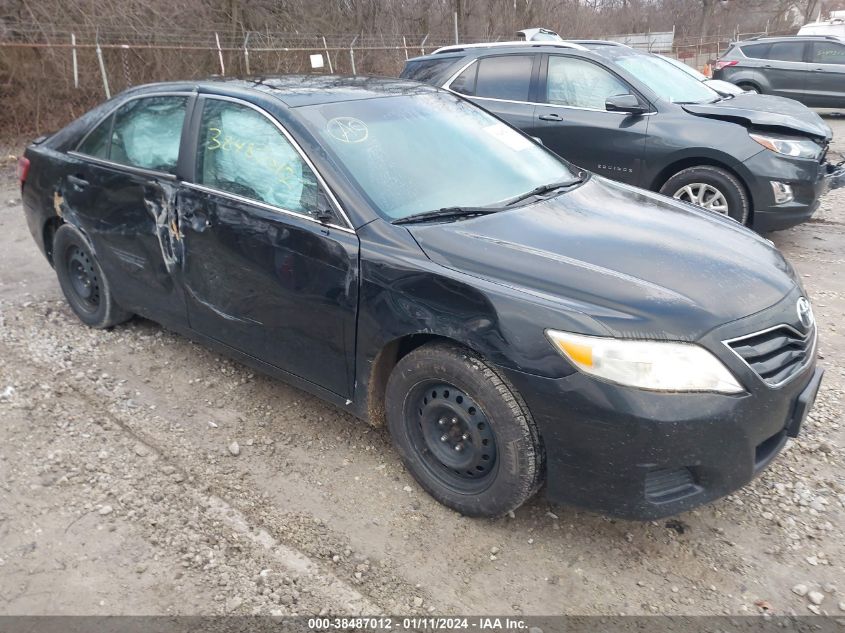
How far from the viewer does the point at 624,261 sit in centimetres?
280

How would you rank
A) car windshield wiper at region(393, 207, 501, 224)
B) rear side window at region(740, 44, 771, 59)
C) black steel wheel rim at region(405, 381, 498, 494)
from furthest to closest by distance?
rear side window at region(740, 44, 771, 59), car windshield wiper at region(393, 207, 501, 224), black steel wheel rim at region(405, 381, 498, 494)

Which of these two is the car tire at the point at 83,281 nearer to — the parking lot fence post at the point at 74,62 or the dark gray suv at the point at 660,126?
the dark gray suv at the point at 660,126

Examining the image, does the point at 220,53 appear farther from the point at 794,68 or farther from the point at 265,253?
the point at 265,253

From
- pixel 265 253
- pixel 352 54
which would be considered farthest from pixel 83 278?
pixel 352 54

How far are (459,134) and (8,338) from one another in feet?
10.7

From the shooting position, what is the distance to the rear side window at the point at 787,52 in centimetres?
1413

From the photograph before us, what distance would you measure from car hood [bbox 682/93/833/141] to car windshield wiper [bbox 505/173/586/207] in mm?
2931

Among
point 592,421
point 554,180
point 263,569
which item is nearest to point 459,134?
point 554,180

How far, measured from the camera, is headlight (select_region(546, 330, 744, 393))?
7.88 feet

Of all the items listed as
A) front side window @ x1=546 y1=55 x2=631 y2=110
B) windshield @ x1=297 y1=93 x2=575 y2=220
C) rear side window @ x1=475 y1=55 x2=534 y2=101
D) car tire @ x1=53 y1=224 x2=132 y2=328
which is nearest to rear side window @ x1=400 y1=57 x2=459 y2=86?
rear side window @ x1=475 y1=55 x2=534 y2=101

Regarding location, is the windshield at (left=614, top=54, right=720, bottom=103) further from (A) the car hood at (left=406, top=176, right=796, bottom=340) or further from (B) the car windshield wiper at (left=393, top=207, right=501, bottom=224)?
(B) the car windshield wiper at (left=393, top=207, right=501, bottom=224)

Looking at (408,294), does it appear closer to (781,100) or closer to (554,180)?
(554,180)

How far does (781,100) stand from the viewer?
716cm

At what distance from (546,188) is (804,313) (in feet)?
4.42
